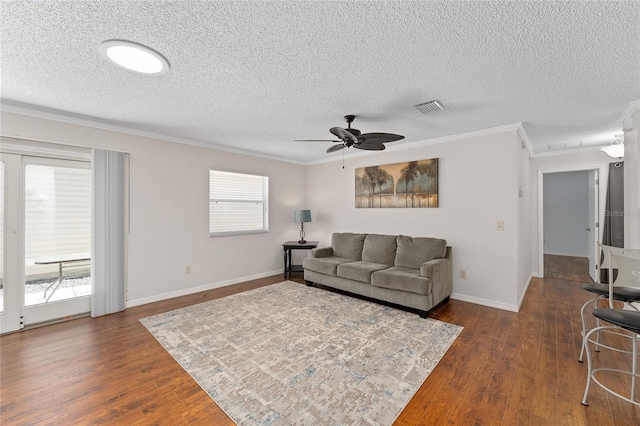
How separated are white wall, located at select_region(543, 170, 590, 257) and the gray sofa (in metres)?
5.94

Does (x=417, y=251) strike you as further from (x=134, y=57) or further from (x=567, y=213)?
(x=567, y=213)

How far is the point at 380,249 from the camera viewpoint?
14.7 feet

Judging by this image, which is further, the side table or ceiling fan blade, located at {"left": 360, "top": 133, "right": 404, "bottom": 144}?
the side table

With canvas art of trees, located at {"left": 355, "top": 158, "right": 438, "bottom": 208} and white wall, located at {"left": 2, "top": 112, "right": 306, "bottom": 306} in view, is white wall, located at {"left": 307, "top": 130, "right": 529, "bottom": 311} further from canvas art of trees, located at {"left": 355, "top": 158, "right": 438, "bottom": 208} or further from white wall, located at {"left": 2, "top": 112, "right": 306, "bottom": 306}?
white wall, located at {"left": 2, "top": 112, "right": 306, "bottom": 306}

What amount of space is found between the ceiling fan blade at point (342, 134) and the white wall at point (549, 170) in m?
4.40

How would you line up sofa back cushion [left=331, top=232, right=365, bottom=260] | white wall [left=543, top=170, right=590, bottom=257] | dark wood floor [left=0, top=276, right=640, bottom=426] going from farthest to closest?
white wall [left=543, top=170, right=590, bottom=257] < sofa back cushion [left=331, top=232, right=365, bottom=260] < dark wood floor [left=0, top=276, right=640, bottom=426]

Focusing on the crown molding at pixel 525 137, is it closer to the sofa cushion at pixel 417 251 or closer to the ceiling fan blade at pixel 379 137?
the sofa cushion at pixel 417 251

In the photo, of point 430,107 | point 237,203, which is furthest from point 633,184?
point 237,203

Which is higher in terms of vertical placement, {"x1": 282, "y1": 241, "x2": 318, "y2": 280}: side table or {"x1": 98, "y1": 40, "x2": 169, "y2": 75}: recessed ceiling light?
{"x1": 98, "y1": 40, "x2": 169, "y2": 75}: recessed ceiling light

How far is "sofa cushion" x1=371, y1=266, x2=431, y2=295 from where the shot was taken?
328cm

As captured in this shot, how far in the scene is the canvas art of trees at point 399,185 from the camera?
4.31m

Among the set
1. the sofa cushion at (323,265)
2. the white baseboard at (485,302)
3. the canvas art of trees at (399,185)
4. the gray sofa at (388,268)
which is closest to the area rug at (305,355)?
the gray sofa at (388,268)

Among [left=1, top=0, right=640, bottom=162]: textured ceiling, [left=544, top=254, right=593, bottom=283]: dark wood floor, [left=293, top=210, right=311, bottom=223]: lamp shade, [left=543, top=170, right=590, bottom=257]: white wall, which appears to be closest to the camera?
[left=1, top=0, right=640, bottom=162]: textured ceiling

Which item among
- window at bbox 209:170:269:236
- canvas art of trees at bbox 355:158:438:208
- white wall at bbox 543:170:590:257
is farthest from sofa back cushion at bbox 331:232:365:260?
white wall at bbox 543:170:590:257
